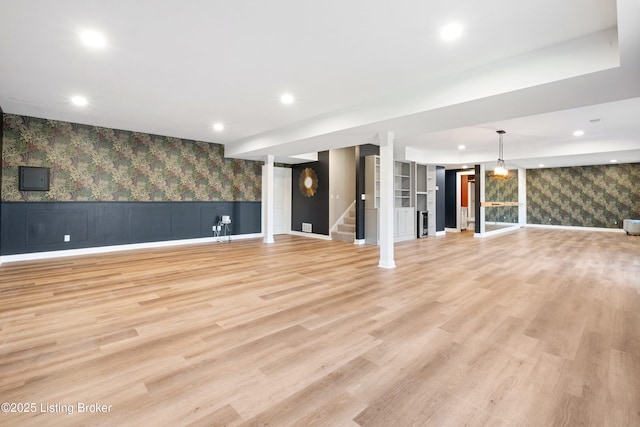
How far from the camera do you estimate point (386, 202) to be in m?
5.24

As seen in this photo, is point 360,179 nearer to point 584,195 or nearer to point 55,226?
point 55,226

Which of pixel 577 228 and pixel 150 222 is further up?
pixel 150 222

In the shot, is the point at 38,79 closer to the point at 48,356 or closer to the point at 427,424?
the point at 48,356

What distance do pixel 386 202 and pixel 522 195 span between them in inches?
399

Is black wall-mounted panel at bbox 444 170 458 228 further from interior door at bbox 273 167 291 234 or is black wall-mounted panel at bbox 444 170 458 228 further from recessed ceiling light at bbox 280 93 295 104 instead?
recessed ceiling light at bbox 280 93 295 104

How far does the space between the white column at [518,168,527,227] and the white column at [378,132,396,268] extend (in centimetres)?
993

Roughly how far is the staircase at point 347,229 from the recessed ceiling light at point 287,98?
434 centimetres

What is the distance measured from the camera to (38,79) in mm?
3973

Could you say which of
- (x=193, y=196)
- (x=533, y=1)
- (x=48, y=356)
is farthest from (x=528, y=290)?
(x=193, y=196)

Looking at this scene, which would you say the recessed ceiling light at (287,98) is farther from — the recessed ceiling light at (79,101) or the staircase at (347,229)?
the staircase at (347,229)

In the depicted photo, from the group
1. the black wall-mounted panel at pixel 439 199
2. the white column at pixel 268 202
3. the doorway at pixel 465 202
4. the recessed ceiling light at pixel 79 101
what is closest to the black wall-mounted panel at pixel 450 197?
the doorway at pixel 465 202

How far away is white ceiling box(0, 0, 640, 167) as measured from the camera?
8.36 feet

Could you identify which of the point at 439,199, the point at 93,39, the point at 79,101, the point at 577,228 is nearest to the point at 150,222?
the point at 79,101

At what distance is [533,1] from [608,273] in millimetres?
4525
